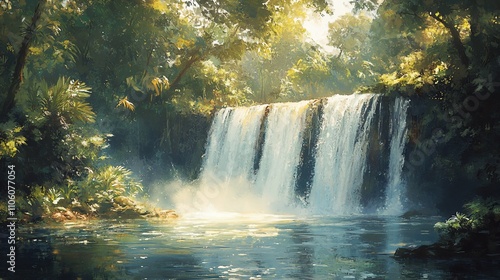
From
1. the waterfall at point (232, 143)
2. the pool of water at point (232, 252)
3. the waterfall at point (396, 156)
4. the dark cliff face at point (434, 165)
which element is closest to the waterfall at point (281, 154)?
the waterfall at point (232, 143)

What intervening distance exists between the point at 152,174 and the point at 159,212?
11201 millimetres

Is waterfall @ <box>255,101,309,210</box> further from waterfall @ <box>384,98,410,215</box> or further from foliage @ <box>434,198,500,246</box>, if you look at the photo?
foliage @ <box>434,198,500,246</box>

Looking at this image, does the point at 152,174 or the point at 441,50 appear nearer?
the point at 441,50

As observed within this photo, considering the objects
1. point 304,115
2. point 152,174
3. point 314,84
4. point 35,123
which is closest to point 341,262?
point 35,123

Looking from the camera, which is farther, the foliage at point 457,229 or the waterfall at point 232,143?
the waterfall at point 232,143

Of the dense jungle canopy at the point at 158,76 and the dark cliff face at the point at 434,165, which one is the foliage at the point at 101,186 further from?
the dark cliff face at the point at 434,165

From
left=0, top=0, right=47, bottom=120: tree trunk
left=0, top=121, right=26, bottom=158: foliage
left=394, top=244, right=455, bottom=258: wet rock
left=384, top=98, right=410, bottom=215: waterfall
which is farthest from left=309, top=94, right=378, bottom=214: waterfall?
left=394, top=244, right=455, bottom=258: wet rock

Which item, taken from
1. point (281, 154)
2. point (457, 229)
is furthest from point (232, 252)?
point (281, 154)

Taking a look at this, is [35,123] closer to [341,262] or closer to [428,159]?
[341,262]

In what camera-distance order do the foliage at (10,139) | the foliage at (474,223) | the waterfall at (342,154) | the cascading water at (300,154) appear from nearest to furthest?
the foliage at (474,223) → the foliage at (10,139) → the cascading water at (300,154) → the waterfall at (342,154)

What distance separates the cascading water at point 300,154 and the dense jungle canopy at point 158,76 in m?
1.10

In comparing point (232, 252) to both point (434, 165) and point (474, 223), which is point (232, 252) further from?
point (434, 165)

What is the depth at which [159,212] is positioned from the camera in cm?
2523

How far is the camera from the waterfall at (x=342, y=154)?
2716cm
